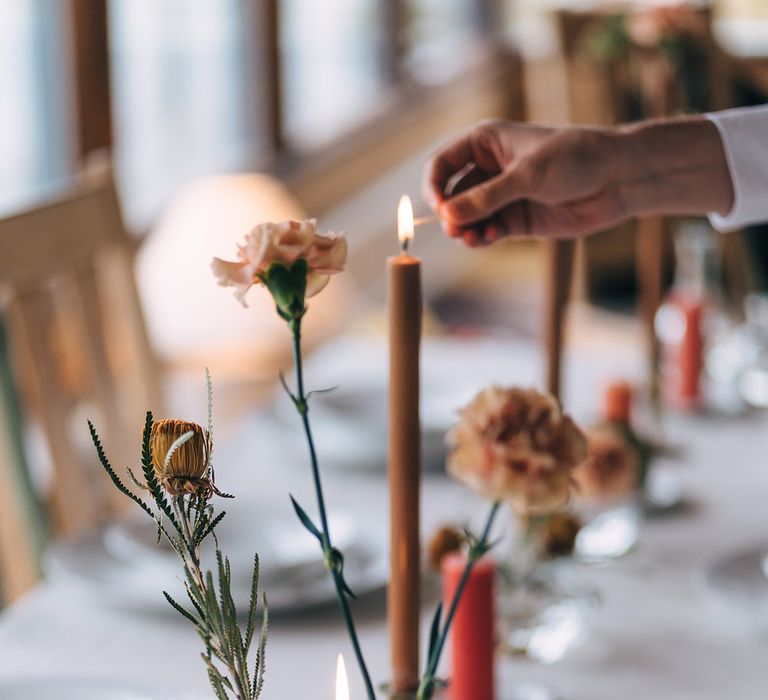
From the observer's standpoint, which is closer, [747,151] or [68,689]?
[68,689]

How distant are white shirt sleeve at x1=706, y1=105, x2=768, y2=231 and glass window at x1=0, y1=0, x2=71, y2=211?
1.89 metres

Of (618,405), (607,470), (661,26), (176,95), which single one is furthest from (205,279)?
(607,470)

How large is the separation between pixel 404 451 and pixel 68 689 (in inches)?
8.8

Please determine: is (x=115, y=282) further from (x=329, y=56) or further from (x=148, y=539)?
(x=329, y=56)

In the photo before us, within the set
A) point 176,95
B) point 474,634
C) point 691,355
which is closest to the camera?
point 474,634

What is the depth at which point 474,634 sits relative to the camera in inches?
28.6

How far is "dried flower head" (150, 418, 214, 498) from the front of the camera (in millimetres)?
438

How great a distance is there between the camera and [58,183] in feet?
8.99

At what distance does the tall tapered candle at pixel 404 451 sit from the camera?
0.56 metres

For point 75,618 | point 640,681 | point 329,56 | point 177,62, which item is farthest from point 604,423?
point 329,56

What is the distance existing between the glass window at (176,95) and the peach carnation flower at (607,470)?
84.2 inches

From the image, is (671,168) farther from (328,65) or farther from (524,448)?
(328,65)

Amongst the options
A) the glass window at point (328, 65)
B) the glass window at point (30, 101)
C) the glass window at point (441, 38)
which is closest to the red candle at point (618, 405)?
the glass window at point (30, 101)

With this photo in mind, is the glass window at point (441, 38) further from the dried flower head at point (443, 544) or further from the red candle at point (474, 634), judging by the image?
the red candle at point (474, 634)
